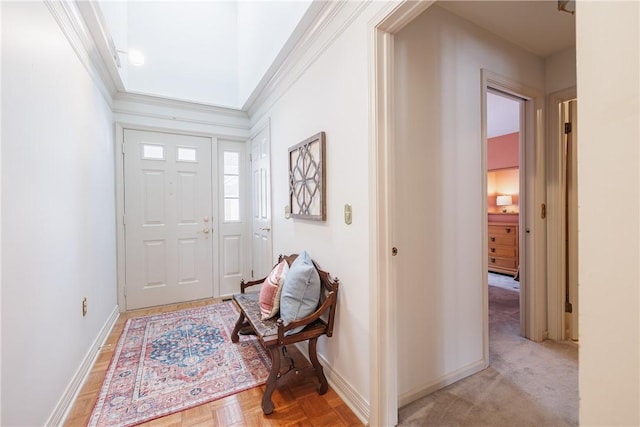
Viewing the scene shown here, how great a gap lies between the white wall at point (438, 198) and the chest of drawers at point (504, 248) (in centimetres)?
331

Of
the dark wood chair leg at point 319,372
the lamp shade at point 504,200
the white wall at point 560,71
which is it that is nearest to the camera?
the dark wood chair leg at point 319,372

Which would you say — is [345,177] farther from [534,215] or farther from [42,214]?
[534,215]

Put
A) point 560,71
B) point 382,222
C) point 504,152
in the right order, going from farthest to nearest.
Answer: point 504,152
point 560,71
point 382,222

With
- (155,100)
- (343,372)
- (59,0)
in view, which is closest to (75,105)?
(59,0)

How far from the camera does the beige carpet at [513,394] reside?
154cm

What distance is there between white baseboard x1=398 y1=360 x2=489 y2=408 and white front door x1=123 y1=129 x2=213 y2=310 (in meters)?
2.73

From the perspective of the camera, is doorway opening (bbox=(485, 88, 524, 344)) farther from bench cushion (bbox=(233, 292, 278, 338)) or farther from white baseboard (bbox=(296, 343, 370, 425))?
bench cushion (bbox=(233, 292, 278, 338))

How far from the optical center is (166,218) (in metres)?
3.38

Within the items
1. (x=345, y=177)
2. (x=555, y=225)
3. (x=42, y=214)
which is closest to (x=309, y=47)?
(x=345, y=177)

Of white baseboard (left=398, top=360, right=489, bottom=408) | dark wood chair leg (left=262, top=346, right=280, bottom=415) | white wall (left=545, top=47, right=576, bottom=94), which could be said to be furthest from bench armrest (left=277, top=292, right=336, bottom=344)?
white wall (left=545, top=47, right=576, bottom=94)

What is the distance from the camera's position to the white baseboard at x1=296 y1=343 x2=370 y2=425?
1.55 meters

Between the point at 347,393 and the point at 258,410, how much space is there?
1.74ft

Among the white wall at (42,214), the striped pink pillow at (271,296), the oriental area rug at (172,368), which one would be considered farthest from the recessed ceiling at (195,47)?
the oriental area rug at (172,368)

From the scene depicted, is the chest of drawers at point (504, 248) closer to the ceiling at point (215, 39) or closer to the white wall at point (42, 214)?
the ceiling at point (215, 39)
